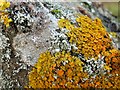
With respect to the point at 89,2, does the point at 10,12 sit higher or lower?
higher

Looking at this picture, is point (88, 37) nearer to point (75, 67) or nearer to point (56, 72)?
point (75, 67)

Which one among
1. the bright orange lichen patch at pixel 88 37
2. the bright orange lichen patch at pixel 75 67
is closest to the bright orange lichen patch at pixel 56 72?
the bright orange lichen patch at pixel 75 67

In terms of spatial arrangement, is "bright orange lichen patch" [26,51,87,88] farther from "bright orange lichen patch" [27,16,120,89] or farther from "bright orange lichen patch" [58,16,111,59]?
"bright orange lichen patch" [58,16,111,59]

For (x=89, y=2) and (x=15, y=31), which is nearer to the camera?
(x=15, y=31)

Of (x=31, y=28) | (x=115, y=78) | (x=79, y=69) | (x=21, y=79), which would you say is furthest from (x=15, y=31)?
(x=115, y=78)

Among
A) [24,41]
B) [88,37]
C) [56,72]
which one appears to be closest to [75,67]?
[56,72]

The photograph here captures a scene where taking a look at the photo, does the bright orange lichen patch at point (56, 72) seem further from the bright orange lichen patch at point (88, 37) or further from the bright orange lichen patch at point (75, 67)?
the bright orange lichen patch at point (88, 37)

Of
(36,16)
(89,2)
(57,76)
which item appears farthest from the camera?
(89,2)

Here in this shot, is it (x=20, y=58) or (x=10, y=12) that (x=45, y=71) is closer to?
(x=20, y=58)

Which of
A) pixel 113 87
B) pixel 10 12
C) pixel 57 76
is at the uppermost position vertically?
pixel 10 12
